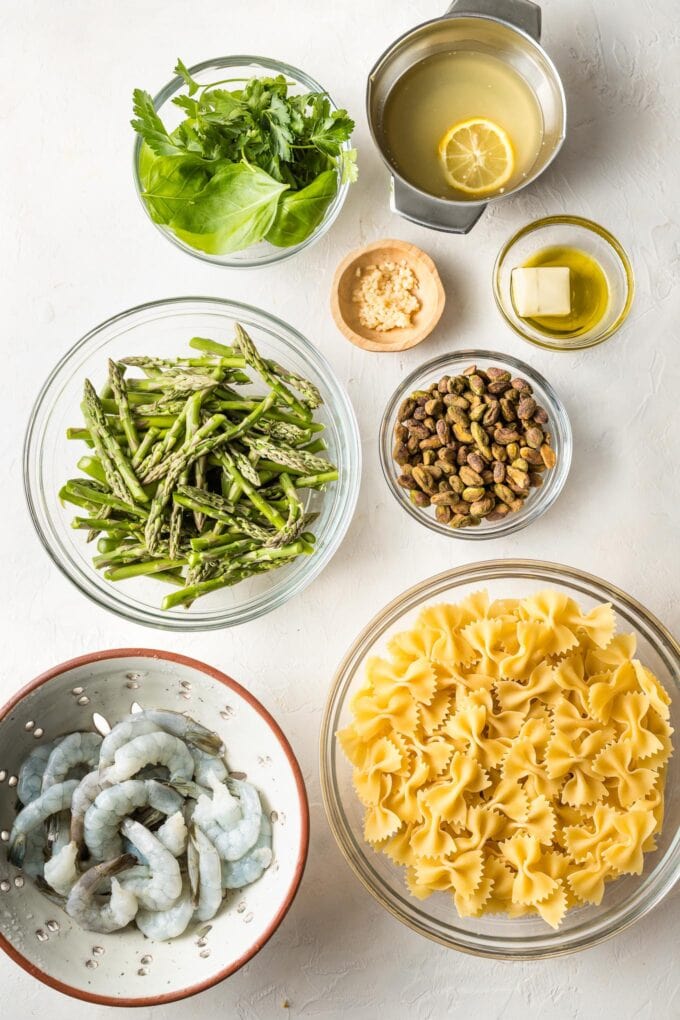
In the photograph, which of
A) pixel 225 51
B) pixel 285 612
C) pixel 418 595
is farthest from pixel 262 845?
pixel 225 51

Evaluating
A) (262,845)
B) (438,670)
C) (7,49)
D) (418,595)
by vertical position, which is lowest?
(262,845)

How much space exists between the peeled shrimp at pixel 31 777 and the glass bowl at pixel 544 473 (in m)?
0.89

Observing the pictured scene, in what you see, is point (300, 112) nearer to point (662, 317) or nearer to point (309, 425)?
point (309, 425)

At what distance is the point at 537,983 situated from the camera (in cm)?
185

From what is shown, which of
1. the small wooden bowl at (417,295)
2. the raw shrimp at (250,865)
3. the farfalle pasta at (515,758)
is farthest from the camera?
the small wooden bowl at (417,295)

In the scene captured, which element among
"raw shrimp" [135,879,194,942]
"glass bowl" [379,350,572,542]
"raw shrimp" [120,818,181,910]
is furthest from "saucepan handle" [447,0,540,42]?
"raw shrimp" [135,879,194,942]

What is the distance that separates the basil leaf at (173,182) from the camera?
1689mm

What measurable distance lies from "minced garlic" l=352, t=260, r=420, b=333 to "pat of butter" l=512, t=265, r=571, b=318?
213mm

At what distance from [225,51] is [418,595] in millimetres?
1248

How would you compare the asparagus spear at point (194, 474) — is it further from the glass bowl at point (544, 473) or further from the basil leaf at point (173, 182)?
the basil leaf at point (173, 182)

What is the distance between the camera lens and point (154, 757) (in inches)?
67.0

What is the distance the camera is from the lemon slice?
1.78 metres

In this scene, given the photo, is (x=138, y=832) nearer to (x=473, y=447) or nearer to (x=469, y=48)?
(x=473, y=447)

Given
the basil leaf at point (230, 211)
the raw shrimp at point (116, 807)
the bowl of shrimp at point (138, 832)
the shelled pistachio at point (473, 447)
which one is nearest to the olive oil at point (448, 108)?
the basil leaf at point (230, 211)
